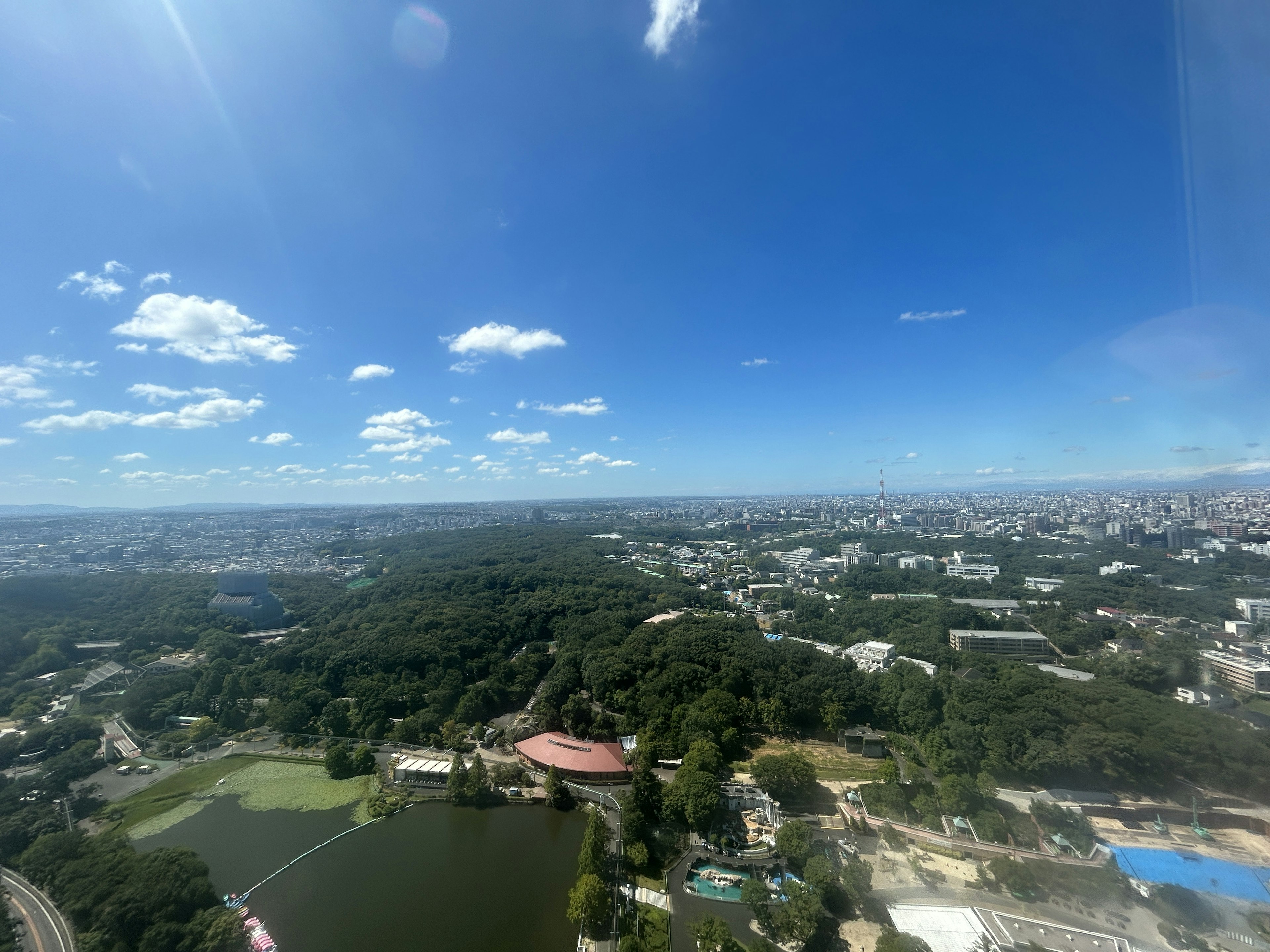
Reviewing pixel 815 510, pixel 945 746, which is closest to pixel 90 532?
pixel 945 746

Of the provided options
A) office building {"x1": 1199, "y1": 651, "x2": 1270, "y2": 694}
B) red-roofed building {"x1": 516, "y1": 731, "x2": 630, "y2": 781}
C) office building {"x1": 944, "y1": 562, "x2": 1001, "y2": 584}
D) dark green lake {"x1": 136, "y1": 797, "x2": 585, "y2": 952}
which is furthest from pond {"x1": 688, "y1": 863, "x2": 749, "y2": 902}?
office building {"x1": 944, "y1": 562, "x2": 1001, "y2": 584}

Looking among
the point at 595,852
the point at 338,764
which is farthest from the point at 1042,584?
the point at 338,764

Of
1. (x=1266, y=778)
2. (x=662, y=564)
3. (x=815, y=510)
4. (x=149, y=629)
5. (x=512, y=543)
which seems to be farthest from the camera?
(x=815, y=510)

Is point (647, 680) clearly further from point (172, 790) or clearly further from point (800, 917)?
point (172, 790)

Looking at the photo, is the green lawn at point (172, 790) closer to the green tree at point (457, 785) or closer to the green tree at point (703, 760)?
the green tree at point (457, 785)

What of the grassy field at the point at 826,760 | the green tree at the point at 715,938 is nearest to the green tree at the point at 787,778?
the grassy field at the point at 826,760

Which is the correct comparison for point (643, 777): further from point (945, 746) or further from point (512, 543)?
point (512, 543)

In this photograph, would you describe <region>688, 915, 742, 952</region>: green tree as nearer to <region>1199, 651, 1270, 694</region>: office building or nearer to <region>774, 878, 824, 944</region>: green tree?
<region>774, 878, 824, 944</region>: green tree
